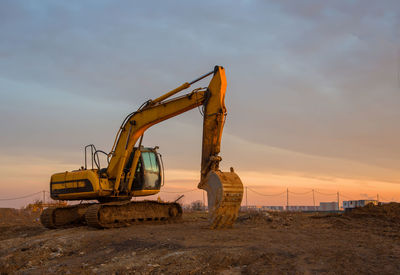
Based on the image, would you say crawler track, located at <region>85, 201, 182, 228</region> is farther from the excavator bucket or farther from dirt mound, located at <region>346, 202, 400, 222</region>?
dirt mound, located at <region>346, 202, 400, 222</region>

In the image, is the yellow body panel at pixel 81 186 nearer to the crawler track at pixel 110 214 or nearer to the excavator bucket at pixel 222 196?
the crawler track at pixel 110 214

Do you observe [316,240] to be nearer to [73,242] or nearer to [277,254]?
[277,254]

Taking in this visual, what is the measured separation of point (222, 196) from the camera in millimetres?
10859

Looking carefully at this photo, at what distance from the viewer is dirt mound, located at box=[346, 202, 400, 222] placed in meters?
15.5

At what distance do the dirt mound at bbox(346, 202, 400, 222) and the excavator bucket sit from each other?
22.9ft

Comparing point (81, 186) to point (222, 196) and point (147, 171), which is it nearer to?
point (147, 171)

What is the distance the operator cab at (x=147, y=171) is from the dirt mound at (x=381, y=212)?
26.2 ft

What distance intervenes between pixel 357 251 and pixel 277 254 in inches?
67.6

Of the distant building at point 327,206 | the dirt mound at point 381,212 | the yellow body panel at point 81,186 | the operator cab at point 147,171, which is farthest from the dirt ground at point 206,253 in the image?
the distant building at point 327,206

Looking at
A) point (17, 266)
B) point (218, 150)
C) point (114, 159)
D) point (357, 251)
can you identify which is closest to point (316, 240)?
point (357, 251)

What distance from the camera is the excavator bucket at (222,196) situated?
36.0 feet

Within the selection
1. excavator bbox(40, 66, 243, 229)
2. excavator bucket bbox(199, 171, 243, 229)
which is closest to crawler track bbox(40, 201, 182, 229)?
excavator bbox(40, 66, 243, 229)

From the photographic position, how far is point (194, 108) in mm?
13523

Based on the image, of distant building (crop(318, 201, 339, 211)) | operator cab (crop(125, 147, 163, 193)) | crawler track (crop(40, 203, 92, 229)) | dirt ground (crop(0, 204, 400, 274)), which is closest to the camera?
dirt ground (crop(0, 204, 400, 274))
